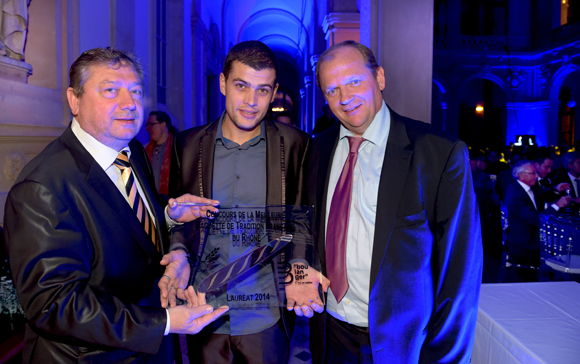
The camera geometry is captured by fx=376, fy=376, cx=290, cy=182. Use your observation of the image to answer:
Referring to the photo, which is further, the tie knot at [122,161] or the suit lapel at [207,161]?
the suit lapel at [207,161]

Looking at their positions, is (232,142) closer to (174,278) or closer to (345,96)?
(345,96)

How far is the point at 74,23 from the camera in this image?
4.24 meters

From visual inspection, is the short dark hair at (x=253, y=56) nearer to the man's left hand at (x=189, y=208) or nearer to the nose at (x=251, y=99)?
the nose at (x=251, y=99)

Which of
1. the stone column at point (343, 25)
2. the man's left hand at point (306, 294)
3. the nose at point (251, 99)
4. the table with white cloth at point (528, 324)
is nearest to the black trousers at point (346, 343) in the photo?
the man's left hand at point (306, 294)

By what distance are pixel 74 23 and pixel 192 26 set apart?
5053 mm

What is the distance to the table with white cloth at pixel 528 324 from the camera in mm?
1525

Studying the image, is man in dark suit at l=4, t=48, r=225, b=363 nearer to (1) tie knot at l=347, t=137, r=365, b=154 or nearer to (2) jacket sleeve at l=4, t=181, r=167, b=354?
(2) jacket sleeve at l=4, t=181, r=167, b=354

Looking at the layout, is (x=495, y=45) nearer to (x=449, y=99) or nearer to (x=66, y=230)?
(x=449, y=99)

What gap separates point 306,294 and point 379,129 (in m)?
0.81

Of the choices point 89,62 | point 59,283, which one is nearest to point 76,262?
point 59,283

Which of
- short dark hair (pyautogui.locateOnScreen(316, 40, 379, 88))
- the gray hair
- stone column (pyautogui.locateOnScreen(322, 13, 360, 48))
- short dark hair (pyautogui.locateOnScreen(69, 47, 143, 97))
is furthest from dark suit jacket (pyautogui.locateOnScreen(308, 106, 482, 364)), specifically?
stone column (pyautogui.locateOnScreen(322, 13, 360, 48))

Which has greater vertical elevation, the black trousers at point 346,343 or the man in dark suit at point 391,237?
the man in dark suit at point 391,237

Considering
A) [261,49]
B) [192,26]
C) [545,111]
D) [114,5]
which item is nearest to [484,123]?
[545,111]

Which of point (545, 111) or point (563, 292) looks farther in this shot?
point (545, 111)
